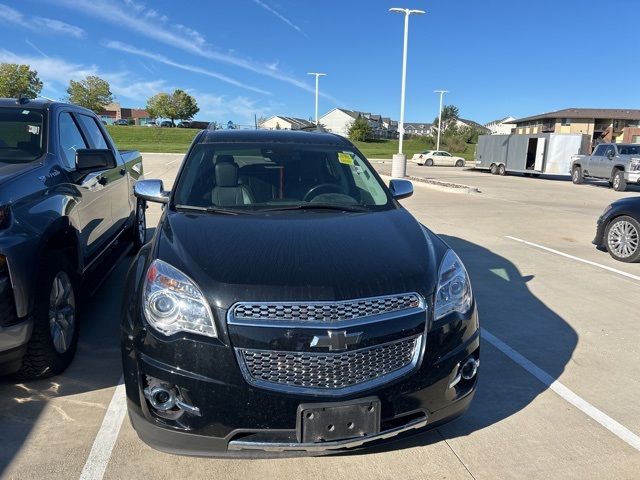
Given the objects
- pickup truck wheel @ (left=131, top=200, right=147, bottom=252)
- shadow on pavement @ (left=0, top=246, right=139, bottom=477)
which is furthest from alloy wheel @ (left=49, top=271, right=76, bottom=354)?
pickup truck wheel @ (left=131, top=200, right=147, bottom=252)

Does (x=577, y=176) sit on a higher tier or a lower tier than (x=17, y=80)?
lower

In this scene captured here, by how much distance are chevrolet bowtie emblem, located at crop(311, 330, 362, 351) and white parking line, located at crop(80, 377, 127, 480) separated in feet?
4.39

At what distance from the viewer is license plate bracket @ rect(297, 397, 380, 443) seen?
2.22 metres

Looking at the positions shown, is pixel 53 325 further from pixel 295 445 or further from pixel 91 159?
pixel 295 445

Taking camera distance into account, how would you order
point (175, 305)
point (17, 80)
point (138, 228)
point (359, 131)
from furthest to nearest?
1. point (359, 131)
2. point (17, 80)
3. point (138, 228)
4. point (175, 305)

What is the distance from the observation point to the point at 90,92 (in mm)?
Answer: 86188

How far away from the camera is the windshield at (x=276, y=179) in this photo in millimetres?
3525

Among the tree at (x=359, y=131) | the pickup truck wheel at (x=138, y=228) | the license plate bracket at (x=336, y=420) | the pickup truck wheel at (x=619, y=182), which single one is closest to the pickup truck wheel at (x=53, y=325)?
the license plate bracket at (x=336, y=420)

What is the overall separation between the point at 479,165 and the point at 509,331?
1246 inches

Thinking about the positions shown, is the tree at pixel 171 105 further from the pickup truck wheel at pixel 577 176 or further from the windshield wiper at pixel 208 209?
the windshield wiper at pixel 208 209

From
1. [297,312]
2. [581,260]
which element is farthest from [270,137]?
[581,260]

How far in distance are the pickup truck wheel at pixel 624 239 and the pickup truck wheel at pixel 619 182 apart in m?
15.1

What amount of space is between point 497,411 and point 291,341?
5.66ft

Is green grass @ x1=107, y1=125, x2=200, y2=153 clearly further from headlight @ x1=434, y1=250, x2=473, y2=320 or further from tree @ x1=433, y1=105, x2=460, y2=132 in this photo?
headlight @ x1=434, y1=250, x2=473, y2=320
